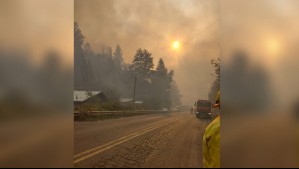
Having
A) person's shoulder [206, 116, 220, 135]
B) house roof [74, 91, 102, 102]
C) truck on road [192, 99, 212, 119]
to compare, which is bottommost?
person's shoulder [206, 116, 220, 135]

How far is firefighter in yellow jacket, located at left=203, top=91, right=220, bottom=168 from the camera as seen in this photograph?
8.74ft

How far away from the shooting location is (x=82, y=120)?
Result: 294cm

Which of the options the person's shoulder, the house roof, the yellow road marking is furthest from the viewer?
the house roof

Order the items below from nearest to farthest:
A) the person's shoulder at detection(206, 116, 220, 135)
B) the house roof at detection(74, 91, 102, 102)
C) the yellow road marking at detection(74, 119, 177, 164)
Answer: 1. the yellow road marking at detection(74, 119, 177, 164)
2. the person's shoulder at detection(206, 116, 220, 135)
3. the house roof at detection(74, 91, 102, 102)

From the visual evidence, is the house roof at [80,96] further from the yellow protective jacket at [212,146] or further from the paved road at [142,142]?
the yellow protective jacket at [212,146]

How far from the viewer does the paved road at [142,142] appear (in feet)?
8.79

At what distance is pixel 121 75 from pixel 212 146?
126 cm

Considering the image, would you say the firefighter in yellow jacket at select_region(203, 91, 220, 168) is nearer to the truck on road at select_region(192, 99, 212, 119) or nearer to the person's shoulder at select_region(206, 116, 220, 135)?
the person's shoulder at select_region(206, 116, 220, 135)

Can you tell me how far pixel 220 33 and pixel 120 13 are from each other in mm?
1105

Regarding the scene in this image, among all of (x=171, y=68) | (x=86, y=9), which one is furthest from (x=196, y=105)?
(x=86, y=9)

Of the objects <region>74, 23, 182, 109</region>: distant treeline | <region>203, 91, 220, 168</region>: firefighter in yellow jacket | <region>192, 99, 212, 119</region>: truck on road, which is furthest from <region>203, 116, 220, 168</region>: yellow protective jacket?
<region>74, 23, 182, 109</region>: distant treeline

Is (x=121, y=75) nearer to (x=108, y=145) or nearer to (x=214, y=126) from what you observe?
(x=108, y=145)

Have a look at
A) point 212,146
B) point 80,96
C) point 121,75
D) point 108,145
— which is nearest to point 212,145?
point 212,146

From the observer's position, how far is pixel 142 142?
299 centimetres
